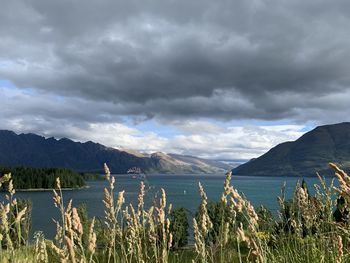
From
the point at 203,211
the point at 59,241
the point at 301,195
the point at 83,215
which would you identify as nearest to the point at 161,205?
the point at 203,211

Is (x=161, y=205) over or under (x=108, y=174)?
under

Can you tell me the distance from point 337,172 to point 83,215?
145ft

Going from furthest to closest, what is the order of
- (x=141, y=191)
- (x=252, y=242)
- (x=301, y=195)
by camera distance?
(x=301, y=195)
(x=141, y=191)
(x=252, y=242)

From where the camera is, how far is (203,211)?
12.4 ft

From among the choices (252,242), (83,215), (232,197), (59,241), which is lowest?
(83,215)

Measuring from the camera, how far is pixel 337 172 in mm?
2588

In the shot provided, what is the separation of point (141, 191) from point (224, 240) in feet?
4.45

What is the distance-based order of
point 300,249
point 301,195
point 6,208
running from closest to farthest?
point 6,208 → point 301,195 → point 300,249

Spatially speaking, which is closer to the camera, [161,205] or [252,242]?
[252,242]

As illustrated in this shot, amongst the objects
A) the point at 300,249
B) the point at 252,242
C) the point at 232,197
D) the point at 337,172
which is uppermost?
the point at 337,172

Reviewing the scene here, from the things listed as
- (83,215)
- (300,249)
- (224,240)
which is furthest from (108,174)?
(83,215)

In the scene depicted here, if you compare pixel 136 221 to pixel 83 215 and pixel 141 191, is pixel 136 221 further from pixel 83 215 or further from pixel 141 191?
pixel 83 215

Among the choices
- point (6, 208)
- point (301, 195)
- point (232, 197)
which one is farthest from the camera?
point (301, 195)

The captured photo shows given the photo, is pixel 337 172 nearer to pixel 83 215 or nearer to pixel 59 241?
pixel 59 241
